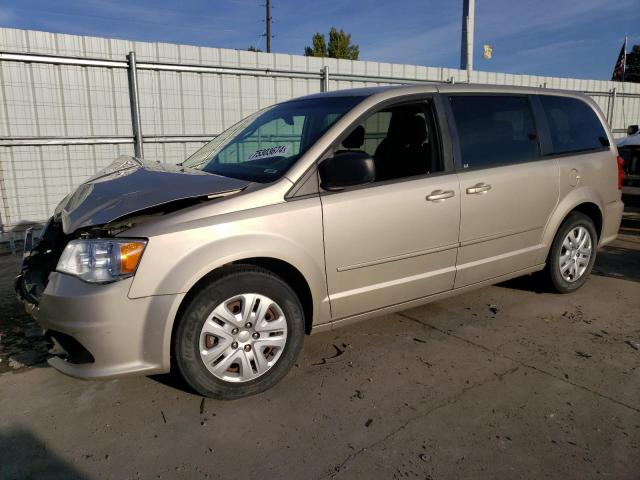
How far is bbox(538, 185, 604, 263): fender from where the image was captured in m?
4.26

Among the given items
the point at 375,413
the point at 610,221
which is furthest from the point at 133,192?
the point at 610,221

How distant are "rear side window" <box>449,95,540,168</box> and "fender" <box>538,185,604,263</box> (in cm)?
51

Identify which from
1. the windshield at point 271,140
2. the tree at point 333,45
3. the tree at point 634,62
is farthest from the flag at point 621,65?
the tree at point 634,62

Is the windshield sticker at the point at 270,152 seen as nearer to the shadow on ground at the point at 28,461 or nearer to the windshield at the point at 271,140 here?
the windshield at the point at 271,140

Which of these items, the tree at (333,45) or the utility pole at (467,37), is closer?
Result: the utility pole at (467,37)

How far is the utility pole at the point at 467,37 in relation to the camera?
34.6ft

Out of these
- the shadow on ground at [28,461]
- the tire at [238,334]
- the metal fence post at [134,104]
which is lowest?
the shadow on ground at [28,461]

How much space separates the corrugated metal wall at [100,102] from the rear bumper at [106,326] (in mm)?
4712

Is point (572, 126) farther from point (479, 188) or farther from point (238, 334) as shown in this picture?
point (238, 334)

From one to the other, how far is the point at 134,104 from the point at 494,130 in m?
5.04

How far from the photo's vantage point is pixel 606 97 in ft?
43.6

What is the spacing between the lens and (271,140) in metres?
3.61

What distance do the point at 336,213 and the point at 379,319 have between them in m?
1.40

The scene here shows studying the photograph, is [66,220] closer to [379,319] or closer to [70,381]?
[70,381]
